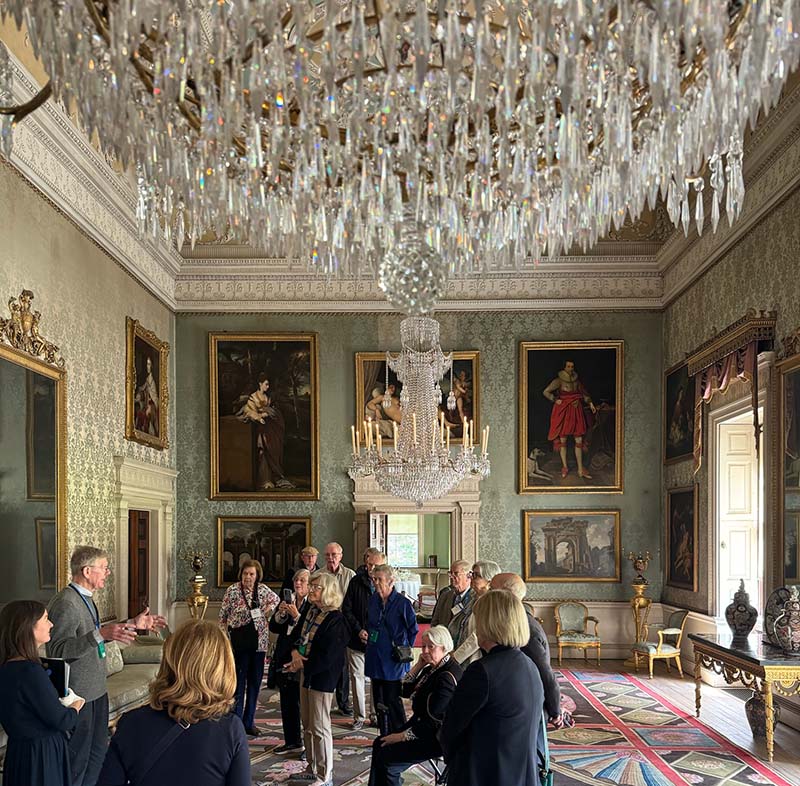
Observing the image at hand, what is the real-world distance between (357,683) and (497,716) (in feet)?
20.4

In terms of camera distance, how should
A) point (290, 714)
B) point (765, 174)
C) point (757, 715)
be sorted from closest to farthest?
point (290, 714) < point (757, 715) < point (765, 174)

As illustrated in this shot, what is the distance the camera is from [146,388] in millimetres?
15508

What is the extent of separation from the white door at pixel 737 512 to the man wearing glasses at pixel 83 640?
961 centimetres

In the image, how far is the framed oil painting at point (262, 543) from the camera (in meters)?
17.0

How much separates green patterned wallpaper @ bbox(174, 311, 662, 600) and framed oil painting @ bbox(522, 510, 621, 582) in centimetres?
15

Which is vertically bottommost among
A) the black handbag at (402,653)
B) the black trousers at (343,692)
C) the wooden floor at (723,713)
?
the wooden floor at (723,713)

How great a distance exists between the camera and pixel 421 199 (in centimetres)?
552

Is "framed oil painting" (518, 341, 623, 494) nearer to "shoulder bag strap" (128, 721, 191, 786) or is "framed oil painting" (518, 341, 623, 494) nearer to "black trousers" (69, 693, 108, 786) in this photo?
"black trousers" (69, 693, 108, 786)

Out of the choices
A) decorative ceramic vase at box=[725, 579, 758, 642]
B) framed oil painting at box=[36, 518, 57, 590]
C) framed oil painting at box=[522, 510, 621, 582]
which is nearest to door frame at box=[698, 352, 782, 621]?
decorative ceramic vase at box=[725, 579, 758, 642]

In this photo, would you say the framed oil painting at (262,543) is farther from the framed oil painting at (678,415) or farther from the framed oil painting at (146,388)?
the framed oil painting at (678,415)

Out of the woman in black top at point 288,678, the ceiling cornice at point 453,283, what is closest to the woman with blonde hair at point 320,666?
the woman in black top at point 288,678

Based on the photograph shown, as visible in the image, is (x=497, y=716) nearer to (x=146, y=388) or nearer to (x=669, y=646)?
(x=669, y=646)

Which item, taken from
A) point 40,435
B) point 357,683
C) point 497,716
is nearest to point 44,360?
point 40,435

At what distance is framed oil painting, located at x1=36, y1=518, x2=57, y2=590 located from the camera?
10359mm
